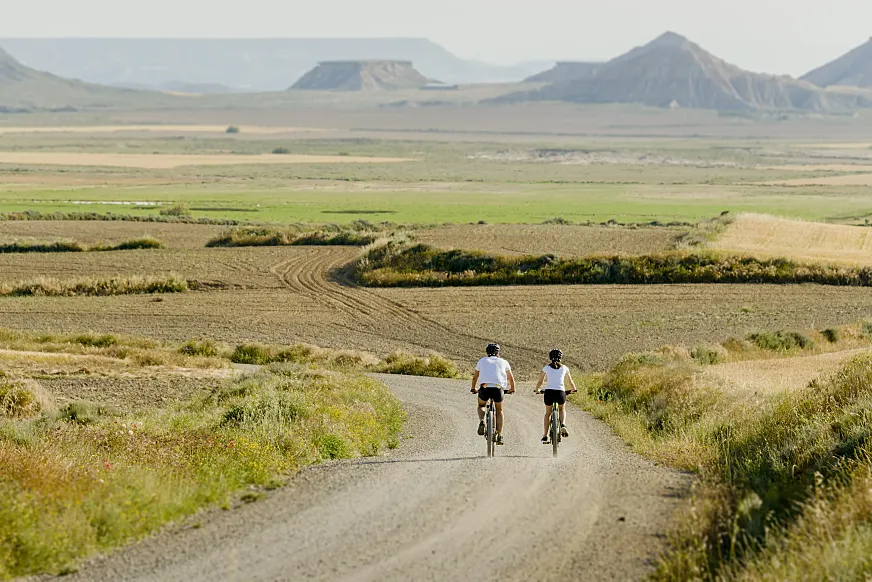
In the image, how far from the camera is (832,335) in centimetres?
4356

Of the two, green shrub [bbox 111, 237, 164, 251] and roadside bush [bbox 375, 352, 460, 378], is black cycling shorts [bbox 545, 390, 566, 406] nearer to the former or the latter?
roadside bush [bbox 375, 352, 460, 378]

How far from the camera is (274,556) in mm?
11477

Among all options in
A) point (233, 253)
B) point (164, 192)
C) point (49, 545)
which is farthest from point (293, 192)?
point (49, 545)

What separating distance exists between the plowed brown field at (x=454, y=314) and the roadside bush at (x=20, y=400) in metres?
18.8

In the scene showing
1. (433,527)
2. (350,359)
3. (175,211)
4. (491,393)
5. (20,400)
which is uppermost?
(491,393)

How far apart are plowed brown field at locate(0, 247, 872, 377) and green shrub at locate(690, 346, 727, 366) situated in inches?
139

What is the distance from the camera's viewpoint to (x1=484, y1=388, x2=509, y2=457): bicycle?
18375mm

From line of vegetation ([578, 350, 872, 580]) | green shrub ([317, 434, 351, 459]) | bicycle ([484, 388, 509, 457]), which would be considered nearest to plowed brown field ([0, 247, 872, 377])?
line of vegetation ([578, 350, 872, 580])

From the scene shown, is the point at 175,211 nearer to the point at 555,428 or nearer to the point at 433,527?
the point at 555,428

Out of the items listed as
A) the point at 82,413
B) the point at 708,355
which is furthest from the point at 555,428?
the point at 708,355

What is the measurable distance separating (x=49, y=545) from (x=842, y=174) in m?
Answer: 199

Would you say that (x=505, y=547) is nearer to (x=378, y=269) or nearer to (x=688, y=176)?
(x=378, y=269)

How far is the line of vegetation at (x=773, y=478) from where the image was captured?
1026cm

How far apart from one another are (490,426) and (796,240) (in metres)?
61.1
